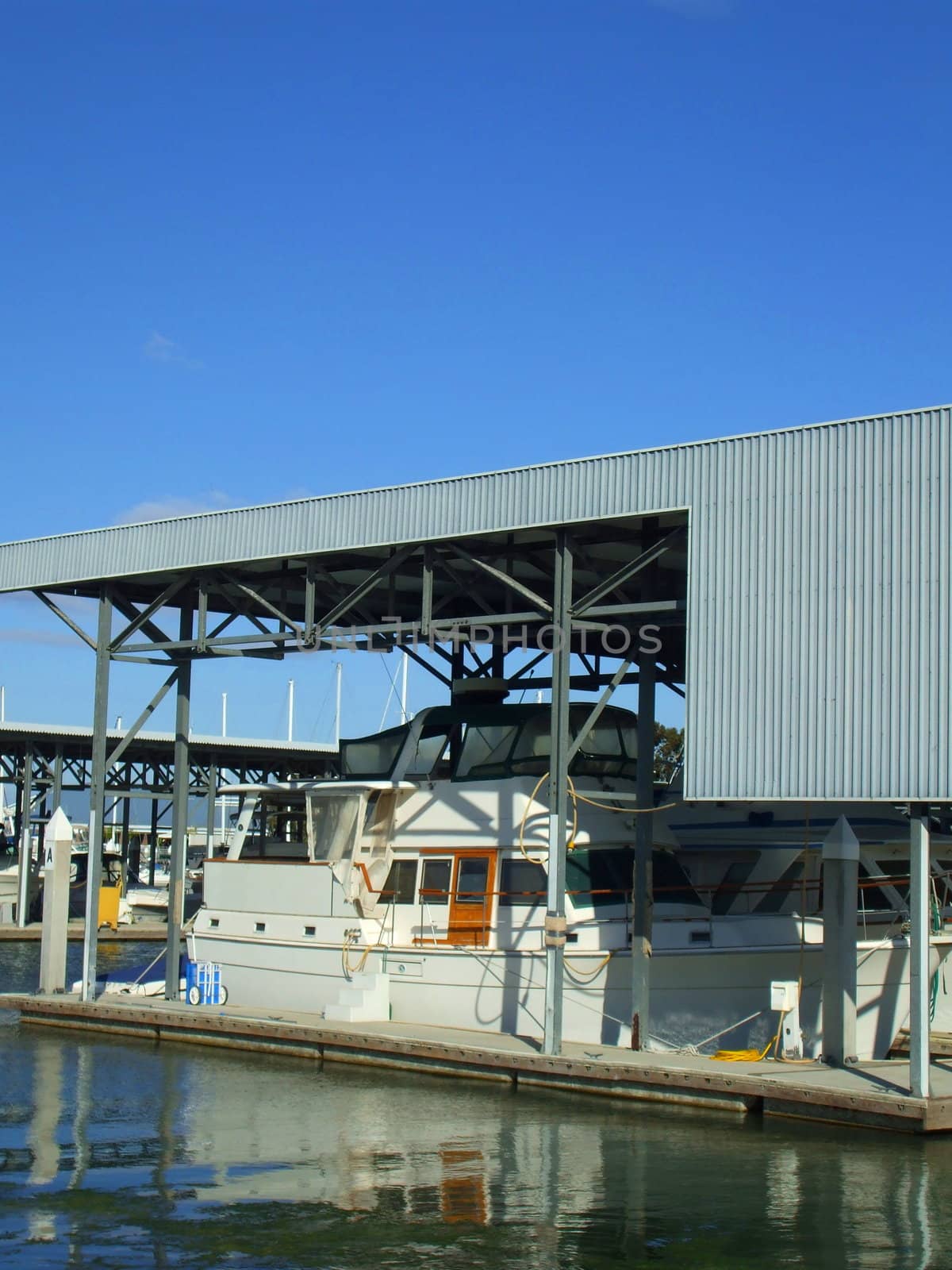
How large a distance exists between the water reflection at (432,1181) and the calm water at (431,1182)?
0.03 metres

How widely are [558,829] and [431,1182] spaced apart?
18.9 ft

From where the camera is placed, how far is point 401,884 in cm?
2258

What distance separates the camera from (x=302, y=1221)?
12047 millimetres

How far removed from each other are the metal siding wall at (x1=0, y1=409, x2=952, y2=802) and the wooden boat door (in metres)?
4.91

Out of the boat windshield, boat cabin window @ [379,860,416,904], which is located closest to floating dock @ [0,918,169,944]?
the boat windshield

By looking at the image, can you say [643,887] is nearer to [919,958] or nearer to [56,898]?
[919,958]

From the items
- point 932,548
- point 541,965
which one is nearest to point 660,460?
point 932,548

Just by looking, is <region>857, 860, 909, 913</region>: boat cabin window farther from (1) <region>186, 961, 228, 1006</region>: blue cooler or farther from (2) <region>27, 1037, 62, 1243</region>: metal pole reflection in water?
(2) <region>27, 1037, 62, 1243</region>: metal pole reflection in water

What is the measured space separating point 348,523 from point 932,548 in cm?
809

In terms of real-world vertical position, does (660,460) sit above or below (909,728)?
above

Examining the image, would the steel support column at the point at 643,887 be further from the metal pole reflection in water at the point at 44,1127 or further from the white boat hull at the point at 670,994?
the metal pole reflection in water at the point at 44,1127

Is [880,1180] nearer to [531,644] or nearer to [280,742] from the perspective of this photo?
[531,644]

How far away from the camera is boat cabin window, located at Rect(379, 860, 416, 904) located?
2241 centimetres

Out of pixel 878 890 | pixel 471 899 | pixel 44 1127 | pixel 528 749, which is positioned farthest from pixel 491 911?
pixel 44 1127
